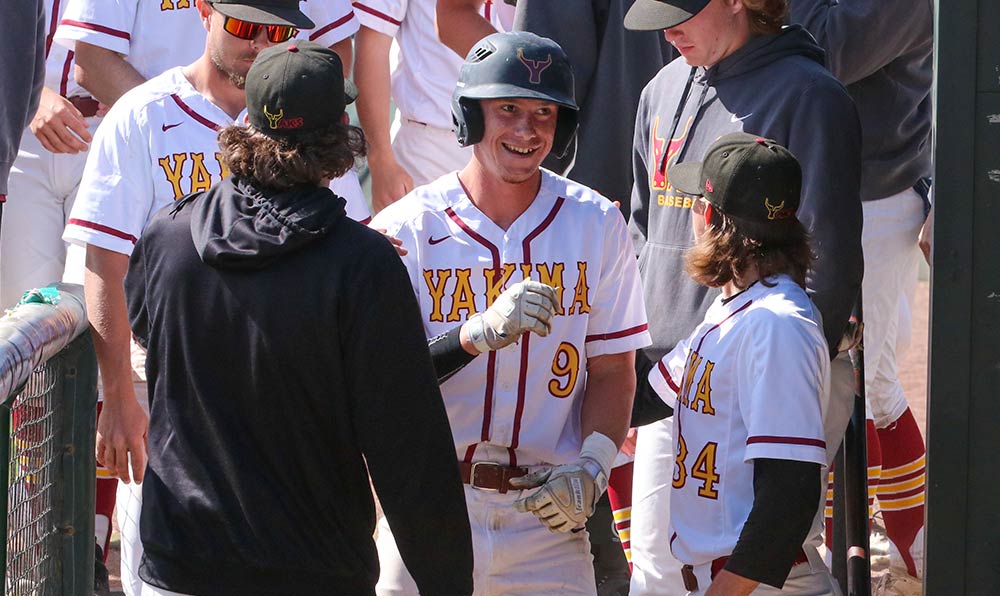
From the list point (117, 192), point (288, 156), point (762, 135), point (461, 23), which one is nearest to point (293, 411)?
point (288, 156)

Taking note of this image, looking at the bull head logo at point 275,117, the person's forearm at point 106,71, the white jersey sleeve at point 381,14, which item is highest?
the white jersey sleeve at point 381,14

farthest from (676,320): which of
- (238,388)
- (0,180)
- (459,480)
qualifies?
(0,180)

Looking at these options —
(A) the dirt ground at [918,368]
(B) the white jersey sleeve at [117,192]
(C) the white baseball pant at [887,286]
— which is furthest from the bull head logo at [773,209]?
(A) the dirt ground at [918,368]

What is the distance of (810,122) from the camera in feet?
10.9

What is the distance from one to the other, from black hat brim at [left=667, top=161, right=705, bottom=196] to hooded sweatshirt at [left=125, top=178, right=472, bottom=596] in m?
0.87

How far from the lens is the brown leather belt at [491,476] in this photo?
3.18 meters

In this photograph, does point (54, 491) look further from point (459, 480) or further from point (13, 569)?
point (459, 480)

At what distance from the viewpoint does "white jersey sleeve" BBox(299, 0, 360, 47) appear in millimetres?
4602

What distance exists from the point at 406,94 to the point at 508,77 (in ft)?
7.17

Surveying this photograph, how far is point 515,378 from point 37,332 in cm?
106

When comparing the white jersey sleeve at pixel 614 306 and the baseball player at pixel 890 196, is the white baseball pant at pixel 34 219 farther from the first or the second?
the baseball player at pixel 890 196

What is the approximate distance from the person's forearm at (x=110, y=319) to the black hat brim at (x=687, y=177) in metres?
1.44

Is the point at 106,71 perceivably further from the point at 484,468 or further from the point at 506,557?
the point at 506,557

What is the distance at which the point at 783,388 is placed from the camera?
9.04ft
